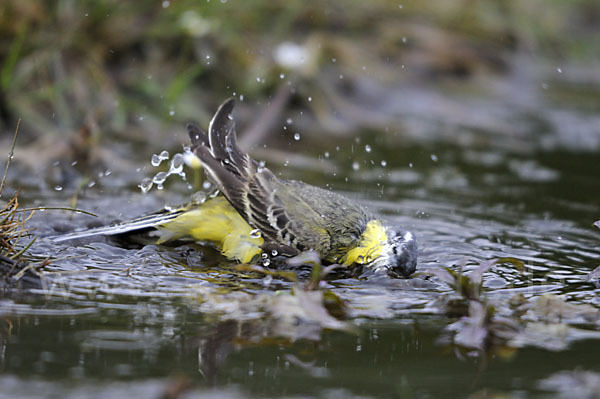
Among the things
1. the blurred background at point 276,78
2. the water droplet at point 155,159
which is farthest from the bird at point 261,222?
the blurred background at point 276,78

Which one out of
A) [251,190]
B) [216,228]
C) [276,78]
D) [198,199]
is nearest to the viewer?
[251,190]

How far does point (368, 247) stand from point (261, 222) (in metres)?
0.64

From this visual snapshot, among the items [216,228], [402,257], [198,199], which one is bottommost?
[402,257]

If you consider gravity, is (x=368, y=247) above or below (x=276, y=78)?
below

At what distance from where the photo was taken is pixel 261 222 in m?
4.84

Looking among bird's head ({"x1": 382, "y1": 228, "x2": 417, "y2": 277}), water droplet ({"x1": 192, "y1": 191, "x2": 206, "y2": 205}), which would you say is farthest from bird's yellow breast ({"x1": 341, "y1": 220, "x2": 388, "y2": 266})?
water droplet ({"x1": 192, "y1": 191, "x2": 206, "y2": 205})

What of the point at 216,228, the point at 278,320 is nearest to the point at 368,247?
the point at 216,228

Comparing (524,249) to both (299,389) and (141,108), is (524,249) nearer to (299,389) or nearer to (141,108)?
(299,389)

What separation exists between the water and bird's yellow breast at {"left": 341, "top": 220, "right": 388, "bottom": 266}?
0.24m

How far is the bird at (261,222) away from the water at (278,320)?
0.13 metres

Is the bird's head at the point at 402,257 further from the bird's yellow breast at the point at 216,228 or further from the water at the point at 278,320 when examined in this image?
the bird's yellow breast at the point at 216,228

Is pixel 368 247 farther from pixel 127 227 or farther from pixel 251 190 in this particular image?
pixel 127 227

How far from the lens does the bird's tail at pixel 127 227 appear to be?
469 cm

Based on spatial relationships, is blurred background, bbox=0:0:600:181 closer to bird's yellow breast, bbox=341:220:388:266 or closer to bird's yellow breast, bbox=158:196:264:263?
bird's yellow breast, bbox=158:196:264:263
